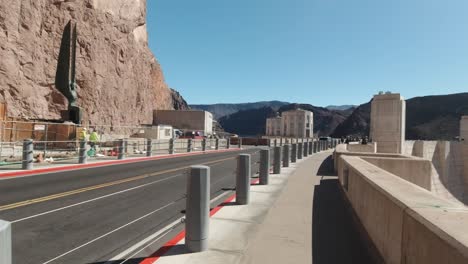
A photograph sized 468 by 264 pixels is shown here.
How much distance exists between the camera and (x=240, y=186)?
29.0 feet

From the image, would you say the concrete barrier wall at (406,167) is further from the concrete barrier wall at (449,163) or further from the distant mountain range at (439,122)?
the distant mountain range at (439,122)

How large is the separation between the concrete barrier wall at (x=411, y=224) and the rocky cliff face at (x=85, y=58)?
138 feet

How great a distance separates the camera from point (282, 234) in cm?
645

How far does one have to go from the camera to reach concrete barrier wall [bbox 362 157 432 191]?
A: 14.5m

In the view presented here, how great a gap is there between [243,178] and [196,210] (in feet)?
11.3

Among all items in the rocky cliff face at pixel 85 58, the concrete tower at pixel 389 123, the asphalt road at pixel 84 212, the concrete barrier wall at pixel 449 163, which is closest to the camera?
the asphalt road at pixel 84 212

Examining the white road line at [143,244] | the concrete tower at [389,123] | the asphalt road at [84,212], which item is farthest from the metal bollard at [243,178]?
the concrete tower at [389,123]

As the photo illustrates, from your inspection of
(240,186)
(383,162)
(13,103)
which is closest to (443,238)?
(240,186)

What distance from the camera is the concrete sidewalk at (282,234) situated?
5.30 m

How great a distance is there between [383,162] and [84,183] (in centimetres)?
1056

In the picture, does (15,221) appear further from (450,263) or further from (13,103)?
(13,103)

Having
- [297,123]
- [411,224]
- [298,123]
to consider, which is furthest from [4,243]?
[297,123]

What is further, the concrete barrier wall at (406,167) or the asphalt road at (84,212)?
the concrete barrier wall at (406,167)

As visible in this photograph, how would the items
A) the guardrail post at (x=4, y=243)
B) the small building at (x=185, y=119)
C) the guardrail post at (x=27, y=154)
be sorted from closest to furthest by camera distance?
the guardrail post at (x=4, y=243) → the guardrail post at (x=27, y=154) → the small building at (x=185, y=119)
